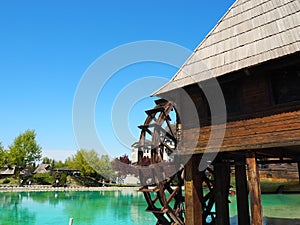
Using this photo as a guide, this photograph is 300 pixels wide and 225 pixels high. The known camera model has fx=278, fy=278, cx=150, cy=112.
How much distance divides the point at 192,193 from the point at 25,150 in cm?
5052

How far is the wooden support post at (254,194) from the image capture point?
6.71 m

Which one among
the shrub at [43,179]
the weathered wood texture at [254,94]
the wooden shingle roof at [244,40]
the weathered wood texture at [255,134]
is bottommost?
the shrub at [43,179]

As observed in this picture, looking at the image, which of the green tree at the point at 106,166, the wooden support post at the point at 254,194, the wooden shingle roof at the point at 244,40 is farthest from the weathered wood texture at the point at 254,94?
the green tree at the point at 106,166

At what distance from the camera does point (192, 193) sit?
28.3 ft

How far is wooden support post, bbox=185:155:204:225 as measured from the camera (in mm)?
8555

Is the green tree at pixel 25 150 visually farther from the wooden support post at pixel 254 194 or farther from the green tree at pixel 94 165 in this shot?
the wooden support post at pixel 254 194

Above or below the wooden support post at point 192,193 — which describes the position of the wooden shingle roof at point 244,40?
above

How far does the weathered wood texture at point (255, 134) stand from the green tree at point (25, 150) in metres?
50.2

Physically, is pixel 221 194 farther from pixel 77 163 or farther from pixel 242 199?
pixel 77 163

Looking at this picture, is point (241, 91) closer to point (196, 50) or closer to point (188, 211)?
point (196, 50)

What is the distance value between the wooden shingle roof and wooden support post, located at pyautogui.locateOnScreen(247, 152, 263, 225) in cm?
260

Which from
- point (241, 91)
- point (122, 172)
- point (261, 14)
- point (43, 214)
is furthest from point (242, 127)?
point (122, 172)

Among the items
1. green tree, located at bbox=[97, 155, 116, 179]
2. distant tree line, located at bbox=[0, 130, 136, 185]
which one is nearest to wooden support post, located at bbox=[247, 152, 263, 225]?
distant tree line, located at bbox=[0, 130, 136, 185]

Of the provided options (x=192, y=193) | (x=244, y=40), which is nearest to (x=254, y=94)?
(x=244, y=40)
